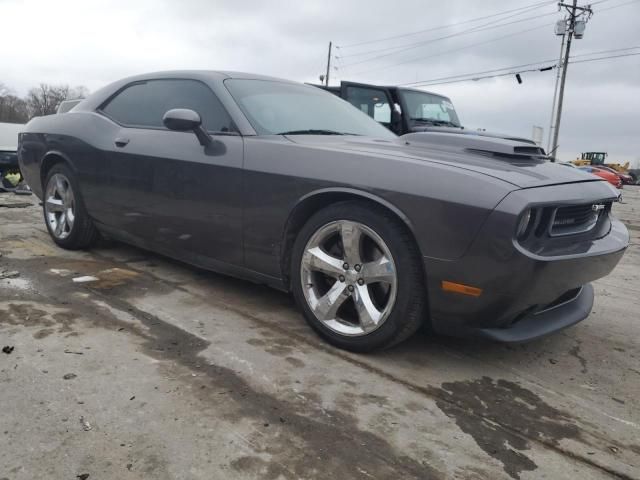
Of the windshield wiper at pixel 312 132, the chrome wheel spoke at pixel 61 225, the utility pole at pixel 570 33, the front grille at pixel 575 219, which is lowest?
the chrome wheel spoke at pixel 61 225

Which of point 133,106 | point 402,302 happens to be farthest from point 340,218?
point 133,106

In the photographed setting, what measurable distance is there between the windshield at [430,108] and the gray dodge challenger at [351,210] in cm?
533

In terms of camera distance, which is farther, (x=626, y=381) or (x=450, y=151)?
(x=450, y=151)

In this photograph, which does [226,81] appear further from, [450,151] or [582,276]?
[582,276]

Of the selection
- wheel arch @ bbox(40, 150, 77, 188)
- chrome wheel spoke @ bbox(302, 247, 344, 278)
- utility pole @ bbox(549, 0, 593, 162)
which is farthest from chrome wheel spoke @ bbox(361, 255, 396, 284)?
utility pole @ bbox(549, 0, 593, 162)

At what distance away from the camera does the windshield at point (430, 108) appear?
8852 mm

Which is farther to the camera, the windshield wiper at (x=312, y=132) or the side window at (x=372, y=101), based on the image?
the side window at (x=372, y=101)

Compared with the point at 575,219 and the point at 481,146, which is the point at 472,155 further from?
the point at 575,219

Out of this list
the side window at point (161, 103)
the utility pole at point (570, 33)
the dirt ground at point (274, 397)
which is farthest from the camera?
the utility pole at point (570, 33)

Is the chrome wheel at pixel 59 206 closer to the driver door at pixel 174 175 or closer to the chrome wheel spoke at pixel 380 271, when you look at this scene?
the driver door at pixel 174 175

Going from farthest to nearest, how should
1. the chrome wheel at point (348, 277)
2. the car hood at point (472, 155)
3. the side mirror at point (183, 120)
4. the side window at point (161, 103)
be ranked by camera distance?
the side window at point (161, 103) < the side mirror at point (183, 120) < the chrome wheel at point (348, 277) < the car hood at point (472, 155)

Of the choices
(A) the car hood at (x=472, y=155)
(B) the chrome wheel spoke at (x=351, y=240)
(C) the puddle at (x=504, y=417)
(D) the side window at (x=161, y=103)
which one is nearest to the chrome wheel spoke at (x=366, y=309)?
(B) the chrome wheel spoke at (x=351, y=240)

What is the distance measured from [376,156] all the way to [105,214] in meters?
2.32

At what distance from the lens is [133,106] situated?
12.5ft
